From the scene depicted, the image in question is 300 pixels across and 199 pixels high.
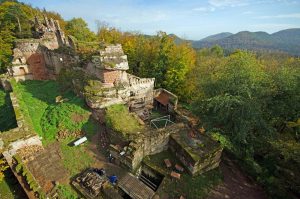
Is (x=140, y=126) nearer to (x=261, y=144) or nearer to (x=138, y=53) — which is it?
(x=261, y=144)

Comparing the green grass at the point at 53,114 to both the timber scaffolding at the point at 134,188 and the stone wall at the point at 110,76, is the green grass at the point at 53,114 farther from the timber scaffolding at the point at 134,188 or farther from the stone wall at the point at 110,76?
the timber scaffolding at the point at 134,188

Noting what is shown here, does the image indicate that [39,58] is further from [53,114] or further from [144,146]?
[144,146]

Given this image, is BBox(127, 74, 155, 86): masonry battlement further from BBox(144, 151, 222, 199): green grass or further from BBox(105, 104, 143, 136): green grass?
BBox(144, 151, 222, 199): green grass

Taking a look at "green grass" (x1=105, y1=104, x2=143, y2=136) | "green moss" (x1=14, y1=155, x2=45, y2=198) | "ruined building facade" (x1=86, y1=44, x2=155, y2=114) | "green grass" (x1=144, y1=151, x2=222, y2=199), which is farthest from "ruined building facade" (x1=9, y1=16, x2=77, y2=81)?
"green grass" (x1=144, y1=151, x2=222, y2=199)

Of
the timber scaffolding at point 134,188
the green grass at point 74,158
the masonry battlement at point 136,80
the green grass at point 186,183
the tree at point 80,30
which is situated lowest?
the green grass at point 186,183

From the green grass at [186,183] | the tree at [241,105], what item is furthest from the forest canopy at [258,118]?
the green grass at [186,183]

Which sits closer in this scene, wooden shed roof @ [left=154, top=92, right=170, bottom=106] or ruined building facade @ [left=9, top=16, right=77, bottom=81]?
wooden shed roof @ [left=154, top=92, right=170, bottom=106]
